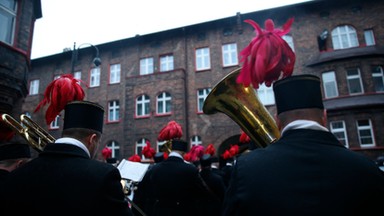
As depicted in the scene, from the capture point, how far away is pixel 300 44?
17.2 m

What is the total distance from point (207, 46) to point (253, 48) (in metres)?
17.6

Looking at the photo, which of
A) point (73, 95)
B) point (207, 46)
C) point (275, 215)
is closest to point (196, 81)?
point (207, 46)

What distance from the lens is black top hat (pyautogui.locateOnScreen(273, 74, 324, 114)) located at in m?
1.70

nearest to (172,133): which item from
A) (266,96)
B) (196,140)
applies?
(196,140)

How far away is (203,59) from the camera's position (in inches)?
742

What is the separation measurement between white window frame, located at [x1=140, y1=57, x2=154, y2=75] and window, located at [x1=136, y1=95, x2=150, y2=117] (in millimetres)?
2236

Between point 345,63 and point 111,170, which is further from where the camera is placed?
point 345,63

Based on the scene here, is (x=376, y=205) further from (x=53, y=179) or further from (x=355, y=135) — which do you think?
(x=355, y=135)

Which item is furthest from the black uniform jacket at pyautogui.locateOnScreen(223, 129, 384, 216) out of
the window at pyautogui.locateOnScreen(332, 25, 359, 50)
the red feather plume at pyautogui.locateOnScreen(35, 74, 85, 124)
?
the window at pyautogui.locateOnScreen(332, 25, 359, 50)

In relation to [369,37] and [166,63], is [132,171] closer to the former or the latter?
[166,63]

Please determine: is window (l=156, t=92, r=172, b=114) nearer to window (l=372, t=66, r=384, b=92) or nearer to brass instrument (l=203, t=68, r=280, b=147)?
window (l=372, t=66, r=384, b=92)

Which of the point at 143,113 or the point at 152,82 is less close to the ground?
the point at 152,82

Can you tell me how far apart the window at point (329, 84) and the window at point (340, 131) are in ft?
5.90

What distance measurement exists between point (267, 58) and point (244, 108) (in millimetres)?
823
